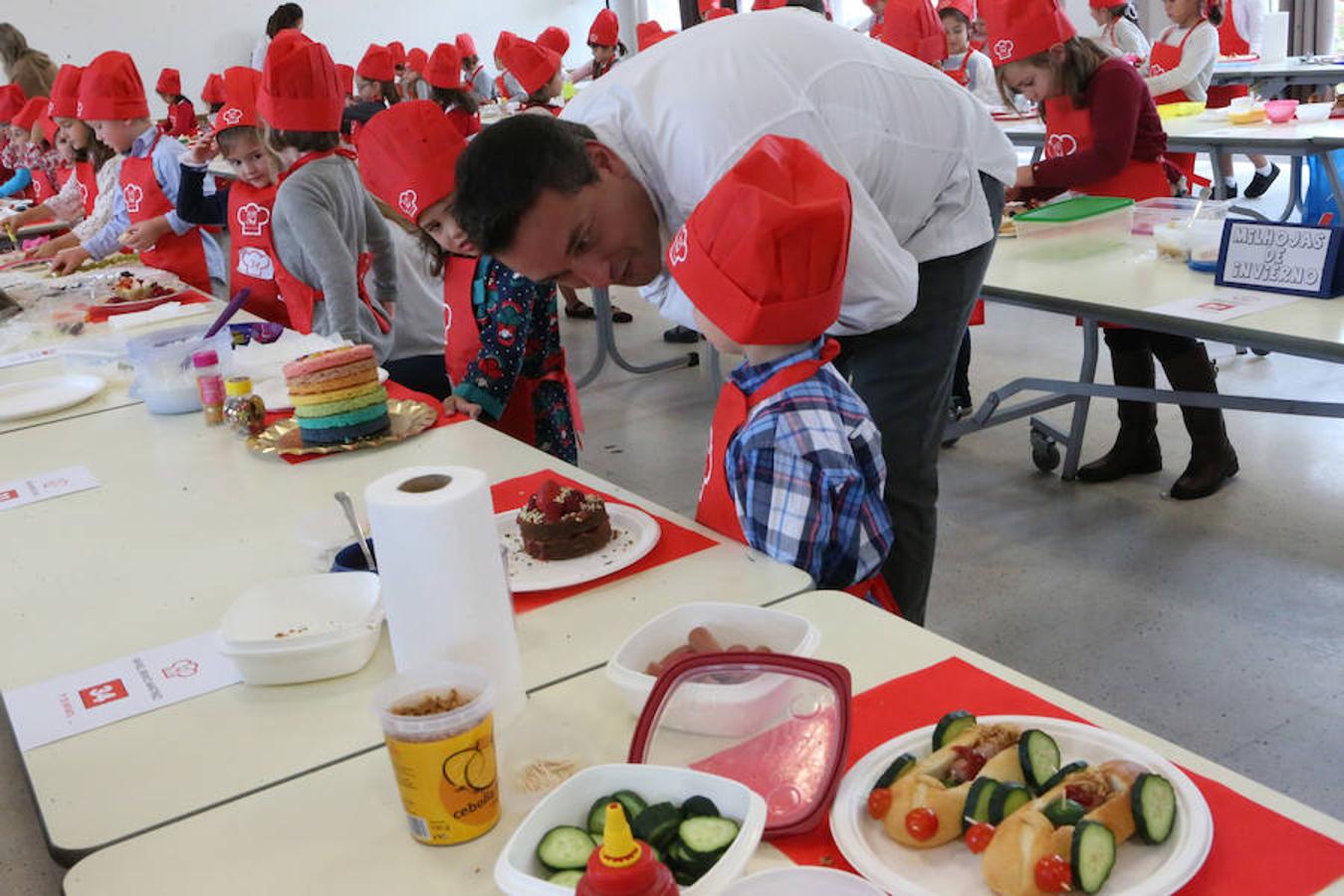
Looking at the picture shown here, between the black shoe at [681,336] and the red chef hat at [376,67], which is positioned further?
the red chef hat at [376,67]

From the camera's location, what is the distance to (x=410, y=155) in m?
2.30

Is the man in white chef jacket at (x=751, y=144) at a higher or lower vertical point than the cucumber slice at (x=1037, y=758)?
higher

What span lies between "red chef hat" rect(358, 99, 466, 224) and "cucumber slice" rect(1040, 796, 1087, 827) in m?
1.75

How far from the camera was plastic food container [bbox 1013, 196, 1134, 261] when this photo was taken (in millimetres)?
2885

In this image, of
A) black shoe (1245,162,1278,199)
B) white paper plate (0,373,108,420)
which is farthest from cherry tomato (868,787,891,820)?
black shoe (1245,162,1278,199)

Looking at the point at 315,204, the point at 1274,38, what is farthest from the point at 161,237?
the point at 1274,38

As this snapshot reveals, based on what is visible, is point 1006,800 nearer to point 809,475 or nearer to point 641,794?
point 641,794

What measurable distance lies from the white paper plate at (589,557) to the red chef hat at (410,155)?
94cm

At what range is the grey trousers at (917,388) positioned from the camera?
198 centimetres

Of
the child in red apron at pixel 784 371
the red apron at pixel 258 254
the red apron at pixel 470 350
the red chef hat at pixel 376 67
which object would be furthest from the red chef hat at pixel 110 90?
the red chef hat at pixel 376 67

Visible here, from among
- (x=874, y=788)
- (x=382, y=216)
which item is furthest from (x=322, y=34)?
(x=874, y=788)

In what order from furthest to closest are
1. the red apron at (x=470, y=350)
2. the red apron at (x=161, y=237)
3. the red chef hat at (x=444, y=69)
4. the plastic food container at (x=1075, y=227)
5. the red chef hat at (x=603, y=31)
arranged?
1. the red chef hat at (x=603, y=31)
2. the red chef hat at (x=444, y=69)
3. the red apron at (x=161, y=237)
4. the plastic food container at (x=1075, y=227)
5. the red apron at (x=470, y=350)

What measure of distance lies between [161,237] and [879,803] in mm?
4013

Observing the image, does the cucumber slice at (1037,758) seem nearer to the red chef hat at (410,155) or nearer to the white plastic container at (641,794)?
the white plastic container at (641,794)
